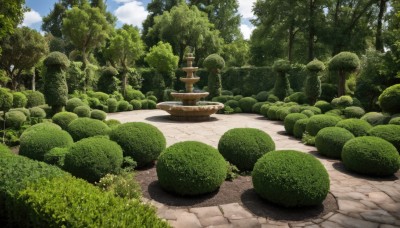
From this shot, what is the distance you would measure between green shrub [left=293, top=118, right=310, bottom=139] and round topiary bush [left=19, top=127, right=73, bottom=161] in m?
7.24

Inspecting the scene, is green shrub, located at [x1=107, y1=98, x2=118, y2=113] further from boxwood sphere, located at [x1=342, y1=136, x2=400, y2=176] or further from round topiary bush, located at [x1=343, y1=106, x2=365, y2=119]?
boxwood sphere, located at [x1=342, y1=136, x2=400, y2=176]

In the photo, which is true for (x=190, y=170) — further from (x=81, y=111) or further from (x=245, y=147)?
(x=81, y=111)

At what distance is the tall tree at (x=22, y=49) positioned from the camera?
54.9ft

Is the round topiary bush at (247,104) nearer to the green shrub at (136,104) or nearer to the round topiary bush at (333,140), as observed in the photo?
the green shrub at (136,104)

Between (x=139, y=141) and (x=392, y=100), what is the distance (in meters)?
7.95

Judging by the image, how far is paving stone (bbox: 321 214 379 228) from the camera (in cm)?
444

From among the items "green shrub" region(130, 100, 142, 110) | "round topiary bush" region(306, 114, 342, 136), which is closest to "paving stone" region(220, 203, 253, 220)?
"round topiary bush" region(306, 114, 342, 136)

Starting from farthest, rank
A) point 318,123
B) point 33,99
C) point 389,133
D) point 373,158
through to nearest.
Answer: point 33,99
point 318,123
point 389,133
point 373,158

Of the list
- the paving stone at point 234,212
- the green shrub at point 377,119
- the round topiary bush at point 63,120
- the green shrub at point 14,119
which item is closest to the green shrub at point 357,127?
the green shrub at point 377,119

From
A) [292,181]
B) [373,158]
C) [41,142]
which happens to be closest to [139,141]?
[41,142]

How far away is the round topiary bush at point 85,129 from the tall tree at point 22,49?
11.7 m

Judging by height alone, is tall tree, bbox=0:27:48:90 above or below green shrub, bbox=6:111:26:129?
above

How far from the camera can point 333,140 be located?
781 centimetres

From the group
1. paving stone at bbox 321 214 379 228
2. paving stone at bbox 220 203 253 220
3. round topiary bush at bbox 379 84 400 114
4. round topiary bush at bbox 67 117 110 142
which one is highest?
round topiary bush at bbox 379 84 400 114
